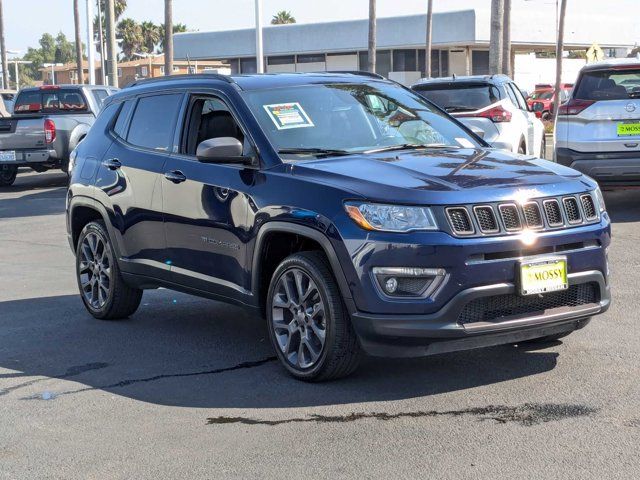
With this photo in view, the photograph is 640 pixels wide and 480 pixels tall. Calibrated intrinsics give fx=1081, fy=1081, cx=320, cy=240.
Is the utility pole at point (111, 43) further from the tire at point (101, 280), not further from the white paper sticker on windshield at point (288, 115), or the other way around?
the white paper sticker on windshield at point (288, 115)

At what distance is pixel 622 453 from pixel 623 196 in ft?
38.9

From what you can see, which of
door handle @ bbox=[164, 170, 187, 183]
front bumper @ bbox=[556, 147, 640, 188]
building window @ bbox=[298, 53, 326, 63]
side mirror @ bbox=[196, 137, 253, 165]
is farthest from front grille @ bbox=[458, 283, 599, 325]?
building window @ bbox=[298, 53, 326, 63]

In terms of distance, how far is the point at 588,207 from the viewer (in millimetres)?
Result: 6191

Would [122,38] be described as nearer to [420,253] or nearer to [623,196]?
[623,196]

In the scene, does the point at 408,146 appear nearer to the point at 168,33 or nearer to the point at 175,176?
the point at 175,176

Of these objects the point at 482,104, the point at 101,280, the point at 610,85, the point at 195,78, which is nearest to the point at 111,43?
the point at 482,104

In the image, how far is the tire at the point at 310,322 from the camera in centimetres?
592

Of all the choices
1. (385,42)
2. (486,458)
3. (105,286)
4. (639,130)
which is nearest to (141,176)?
(105,286)

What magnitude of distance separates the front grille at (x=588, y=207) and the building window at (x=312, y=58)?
2055 inches

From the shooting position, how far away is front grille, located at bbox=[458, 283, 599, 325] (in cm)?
571

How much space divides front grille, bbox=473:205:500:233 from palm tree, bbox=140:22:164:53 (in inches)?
4373

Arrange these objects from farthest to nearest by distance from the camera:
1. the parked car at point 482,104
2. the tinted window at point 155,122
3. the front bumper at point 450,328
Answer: the parked car at point 482,104, the tinted window at point 155,122, the front bumper at point 450,328

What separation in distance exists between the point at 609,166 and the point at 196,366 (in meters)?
7.89

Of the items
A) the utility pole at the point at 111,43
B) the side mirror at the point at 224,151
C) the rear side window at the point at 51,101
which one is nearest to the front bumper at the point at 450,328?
the side mirror at the point at 224,151
